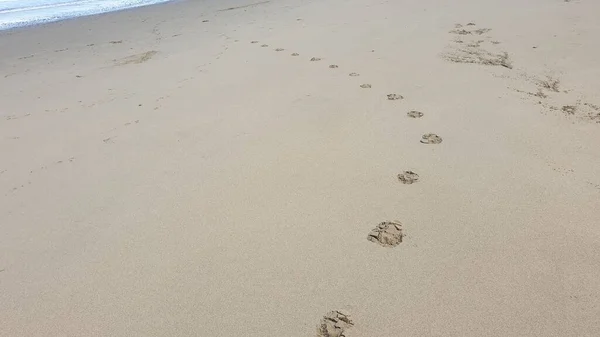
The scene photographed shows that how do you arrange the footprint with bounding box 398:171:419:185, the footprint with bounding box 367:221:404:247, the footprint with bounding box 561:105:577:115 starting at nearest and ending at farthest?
the footprint with bounding box 367:221:404:247, the footprint with bounding box 398:171:419:185, the footprint with bounding box 561:105:577:115

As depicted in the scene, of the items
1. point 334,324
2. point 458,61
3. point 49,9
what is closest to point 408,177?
point 334,324

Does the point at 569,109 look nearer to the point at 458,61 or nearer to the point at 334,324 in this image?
the point at 458,61

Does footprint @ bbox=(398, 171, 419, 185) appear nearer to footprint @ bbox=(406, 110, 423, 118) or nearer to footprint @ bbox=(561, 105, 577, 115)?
footprint @ bbox=(406, 110, 423, 118)

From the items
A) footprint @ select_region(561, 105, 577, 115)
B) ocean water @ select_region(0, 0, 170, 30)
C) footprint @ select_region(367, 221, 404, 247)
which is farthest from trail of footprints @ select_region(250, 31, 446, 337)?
ocean water @ select_region(0, 0, 170, 30)

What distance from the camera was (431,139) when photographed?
2869 millimetres

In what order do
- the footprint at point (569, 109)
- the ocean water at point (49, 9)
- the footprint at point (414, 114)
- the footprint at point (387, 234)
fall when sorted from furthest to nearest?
the ocean water at point (49, 9) → the footprint at point (414, 114) → the footprint at point (569, 109) → the footprint at point (387, 234)

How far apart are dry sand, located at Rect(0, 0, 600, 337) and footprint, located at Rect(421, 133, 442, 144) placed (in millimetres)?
40

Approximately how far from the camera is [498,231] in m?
2.07

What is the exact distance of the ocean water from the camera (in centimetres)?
767

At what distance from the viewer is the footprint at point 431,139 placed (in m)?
2.84

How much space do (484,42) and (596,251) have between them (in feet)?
11.1

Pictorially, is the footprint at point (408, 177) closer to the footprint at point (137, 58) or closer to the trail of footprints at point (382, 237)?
the trail of footprints at point (382, 237)

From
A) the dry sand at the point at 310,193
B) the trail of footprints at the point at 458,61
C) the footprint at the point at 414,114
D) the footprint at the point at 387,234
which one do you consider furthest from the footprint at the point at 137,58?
the footprint at the point at 387,234

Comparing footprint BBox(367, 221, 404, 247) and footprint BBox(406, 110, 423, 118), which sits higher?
footprint BBox(406, 110, 423, 118)
